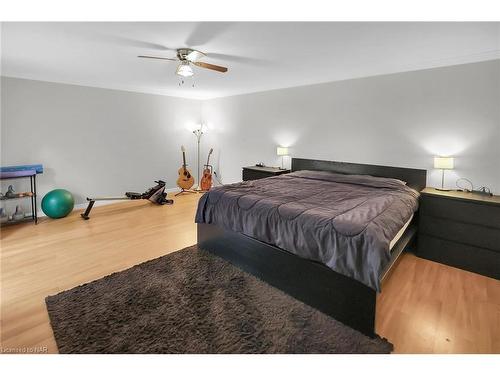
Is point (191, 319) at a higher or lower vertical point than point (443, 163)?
Result: lower

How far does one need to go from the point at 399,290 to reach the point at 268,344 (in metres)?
1.35

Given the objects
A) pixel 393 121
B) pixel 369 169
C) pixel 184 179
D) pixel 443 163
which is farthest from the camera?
pixel 184 179

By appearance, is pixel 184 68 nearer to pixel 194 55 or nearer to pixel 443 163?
pixel 194 55

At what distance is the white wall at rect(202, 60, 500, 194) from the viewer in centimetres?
293

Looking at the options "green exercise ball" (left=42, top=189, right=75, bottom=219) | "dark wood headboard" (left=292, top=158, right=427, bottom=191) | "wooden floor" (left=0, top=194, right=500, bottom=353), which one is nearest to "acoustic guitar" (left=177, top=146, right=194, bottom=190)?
"wooden floor" (left=0, top=194, right=500, bottom=353)

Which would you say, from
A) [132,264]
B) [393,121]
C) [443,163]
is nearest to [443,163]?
[443,163]

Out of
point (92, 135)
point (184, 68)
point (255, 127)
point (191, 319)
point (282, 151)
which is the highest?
point (184, 68)

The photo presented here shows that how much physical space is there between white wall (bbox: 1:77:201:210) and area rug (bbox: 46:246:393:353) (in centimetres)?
295

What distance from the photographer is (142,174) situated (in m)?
5.54

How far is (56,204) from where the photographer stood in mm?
4020

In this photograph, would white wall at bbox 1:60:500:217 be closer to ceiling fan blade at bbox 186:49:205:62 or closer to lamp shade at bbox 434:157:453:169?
lamp shade at bbox 434:157:453:169

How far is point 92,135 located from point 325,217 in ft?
14.6
